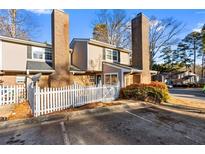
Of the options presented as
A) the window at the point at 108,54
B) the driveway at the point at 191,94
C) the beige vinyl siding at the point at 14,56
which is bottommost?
the driveway at the point at 191,94

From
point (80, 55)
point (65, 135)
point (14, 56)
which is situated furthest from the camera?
point (80, 55)

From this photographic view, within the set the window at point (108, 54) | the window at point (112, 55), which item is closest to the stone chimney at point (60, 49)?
the window at point (108, 54)

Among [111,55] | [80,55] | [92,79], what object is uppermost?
[111,55]

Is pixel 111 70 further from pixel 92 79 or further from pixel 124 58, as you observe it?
pixel 124 58

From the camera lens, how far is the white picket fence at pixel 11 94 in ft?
32.8

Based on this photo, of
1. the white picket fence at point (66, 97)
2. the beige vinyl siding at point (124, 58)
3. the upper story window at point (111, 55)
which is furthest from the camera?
the beige vinyl siding at point (124, 58)

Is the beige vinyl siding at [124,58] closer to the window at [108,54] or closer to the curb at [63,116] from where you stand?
the window at [108,54]

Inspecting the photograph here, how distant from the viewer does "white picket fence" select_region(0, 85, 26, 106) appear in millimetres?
10008

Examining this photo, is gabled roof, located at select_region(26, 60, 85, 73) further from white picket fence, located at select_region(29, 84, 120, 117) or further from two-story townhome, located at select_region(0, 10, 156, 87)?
white picket fence, located at select_region(29, 84, 120, 117)

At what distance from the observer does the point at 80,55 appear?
53.3ft

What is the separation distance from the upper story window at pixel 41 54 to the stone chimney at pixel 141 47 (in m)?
9.08

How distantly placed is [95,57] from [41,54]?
5299 mm

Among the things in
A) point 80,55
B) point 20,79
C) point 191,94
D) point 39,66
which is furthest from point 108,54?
point 191,94
